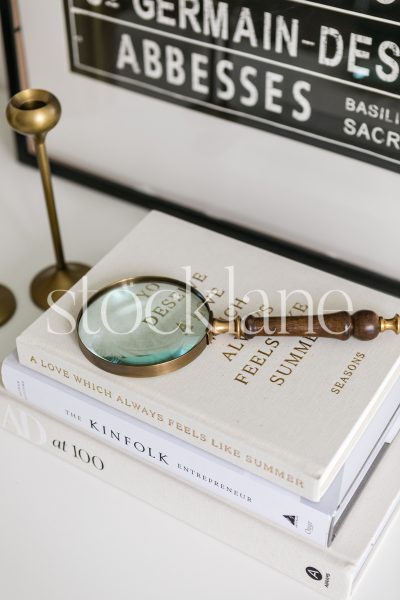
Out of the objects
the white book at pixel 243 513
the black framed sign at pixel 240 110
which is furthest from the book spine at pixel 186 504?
the black framed sign at pixel 240 110

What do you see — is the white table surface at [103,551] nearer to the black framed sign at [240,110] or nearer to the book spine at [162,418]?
the book spine at [162,418]

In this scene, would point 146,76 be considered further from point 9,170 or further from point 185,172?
point 9,170

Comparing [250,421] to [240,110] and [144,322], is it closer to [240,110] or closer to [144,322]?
[144,322]

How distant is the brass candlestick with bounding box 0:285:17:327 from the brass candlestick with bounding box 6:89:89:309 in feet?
0.07

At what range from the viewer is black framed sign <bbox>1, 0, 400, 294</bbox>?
0.76 metres

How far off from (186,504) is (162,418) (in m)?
0.08

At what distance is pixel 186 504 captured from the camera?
0.72 meters

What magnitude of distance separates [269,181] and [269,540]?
0.35 metres

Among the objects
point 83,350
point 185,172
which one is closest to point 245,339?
point 83,350

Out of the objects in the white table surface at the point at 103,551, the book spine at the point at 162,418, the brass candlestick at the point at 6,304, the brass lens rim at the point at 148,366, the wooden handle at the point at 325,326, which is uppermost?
the wooden handle at the point at 325,326

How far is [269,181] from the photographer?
874 millimetres

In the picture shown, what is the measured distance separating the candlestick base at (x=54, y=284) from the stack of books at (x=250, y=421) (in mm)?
105

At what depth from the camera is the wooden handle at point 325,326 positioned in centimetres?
70

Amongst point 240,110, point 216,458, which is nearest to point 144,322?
point 216,458
